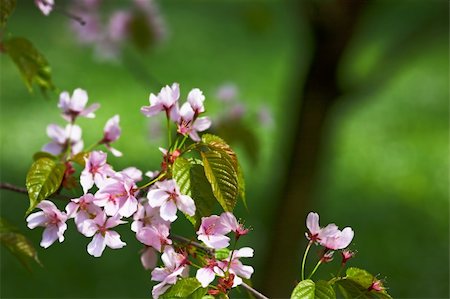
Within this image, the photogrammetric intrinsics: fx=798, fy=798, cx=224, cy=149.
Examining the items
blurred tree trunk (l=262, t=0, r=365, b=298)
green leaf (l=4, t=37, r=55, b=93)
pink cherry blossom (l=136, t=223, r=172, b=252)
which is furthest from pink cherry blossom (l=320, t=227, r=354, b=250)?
blurred tree trunk (l=262, t=0, r=365, b=298)

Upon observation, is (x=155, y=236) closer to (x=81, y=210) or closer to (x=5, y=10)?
(x=81, y=210)

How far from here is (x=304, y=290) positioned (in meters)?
0.99

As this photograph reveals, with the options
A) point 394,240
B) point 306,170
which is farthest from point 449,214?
point 306,170

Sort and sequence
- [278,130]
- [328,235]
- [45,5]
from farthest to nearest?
[278,130] → [45,5] → [328,235]

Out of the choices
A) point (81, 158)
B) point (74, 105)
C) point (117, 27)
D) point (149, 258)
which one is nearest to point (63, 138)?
point (74, 105)

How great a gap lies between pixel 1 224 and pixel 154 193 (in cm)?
33

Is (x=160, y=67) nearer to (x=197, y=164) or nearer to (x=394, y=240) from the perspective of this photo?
(x=394, y=240)

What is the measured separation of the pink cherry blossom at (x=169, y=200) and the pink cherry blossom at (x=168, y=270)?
52 mm

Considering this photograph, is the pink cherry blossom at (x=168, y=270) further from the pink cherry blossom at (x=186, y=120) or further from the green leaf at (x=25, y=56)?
the green leaf at (x=25, y=56)

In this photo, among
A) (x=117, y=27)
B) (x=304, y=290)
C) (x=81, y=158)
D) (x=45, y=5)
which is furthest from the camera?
(x=117, y=27)

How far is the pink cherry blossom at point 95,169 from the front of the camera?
1.11 metres

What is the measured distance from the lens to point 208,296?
39.8 inches

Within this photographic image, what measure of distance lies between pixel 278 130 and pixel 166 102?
4.76 metres

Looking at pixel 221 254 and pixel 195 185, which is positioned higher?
pixel 195 185
